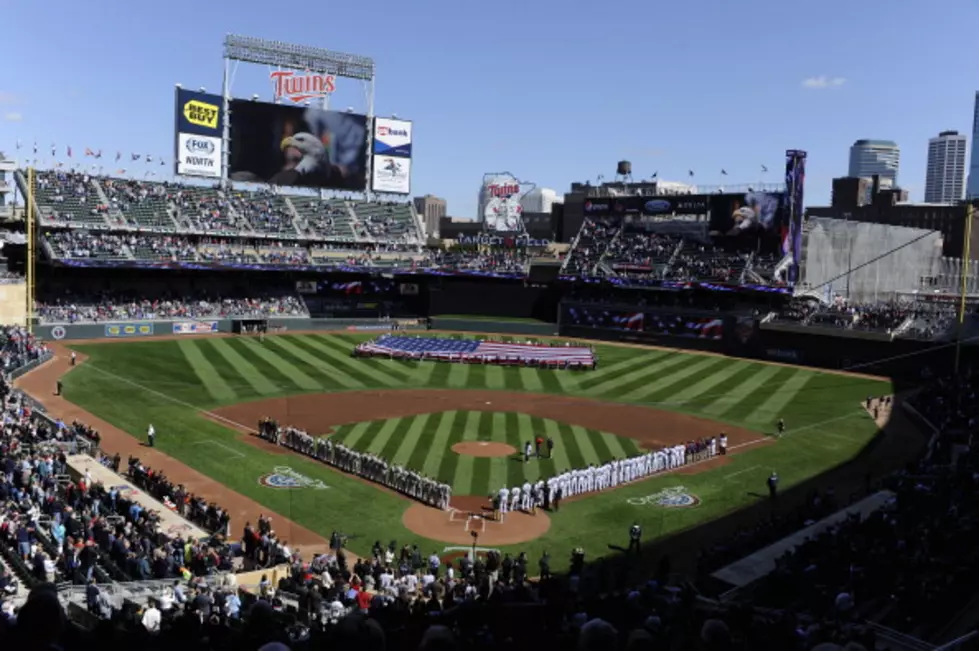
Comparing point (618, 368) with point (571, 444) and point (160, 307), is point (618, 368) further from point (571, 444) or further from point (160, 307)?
point (160, 307)

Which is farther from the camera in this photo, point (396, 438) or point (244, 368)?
point (244, 368)

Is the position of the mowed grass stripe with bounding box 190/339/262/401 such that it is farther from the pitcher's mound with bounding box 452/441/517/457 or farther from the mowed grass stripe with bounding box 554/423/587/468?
the mowed grass stripe with bounding box 554/423/587/468

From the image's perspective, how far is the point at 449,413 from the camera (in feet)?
121

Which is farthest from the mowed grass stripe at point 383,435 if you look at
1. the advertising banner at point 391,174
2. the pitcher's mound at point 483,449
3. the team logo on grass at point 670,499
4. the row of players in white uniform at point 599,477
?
the advertising banner at point 391,174

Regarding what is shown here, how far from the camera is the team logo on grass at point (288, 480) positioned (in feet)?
84.1

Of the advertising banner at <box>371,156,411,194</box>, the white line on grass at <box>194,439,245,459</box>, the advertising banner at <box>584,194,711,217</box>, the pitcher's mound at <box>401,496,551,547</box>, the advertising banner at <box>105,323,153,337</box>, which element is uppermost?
the advertising banner at <box>371,156,411,194</box>

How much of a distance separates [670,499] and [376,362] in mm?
28463

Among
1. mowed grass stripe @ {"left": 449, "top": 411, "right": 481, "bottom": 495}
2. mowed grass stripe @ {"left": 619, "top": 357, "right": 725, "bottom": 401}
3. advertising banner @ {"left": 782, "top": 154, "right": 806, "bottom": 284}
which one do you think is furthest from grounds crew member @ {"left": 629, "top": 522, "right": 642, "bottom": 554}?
advertising banner @ {"left": 782, "top": 154, "right": 806, "bottom": 284}

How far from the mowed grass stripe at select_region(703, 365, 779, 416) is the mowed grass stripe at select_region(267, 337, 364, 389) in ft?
59.7

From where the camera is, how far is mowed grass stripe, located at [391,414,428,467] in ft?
94.5

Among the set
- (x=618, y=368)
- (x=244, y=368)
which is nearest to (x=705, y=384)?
(x=618, y=368)

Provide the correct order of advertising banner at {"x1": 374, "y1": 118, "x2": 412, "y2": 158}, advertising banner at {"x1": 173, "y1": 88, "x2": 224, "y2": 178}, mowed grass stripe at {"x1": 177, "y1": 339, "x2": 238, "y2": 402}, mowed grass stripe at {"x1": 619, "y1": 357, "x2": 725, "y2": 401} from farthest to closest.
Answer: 1. advertising banner at {"x1": 374, "y1": 118, "x2": 412, "y2": 158}
2. advertising banner at {"x1": 173, "y1": 88, "x2": 224, "y2": 178}
3. mowed grass stripe at {"x1": 619, "y1": 357, "x2": 725, "y2": 401}
4. mowed grass stripe at {"x1": 177, "y1": 339, "x2": 238, "y2": 402}

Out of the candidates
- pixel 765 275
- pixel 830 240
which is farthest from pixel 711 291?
pixel 830 240

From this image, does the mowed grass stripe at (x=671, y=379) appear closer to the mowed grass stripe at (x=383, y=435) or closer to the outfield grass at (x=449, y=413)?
the outfield grass at (x=449, y=413)
